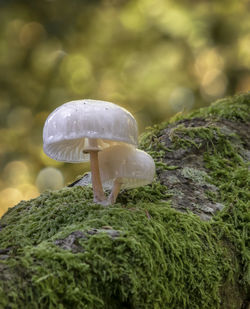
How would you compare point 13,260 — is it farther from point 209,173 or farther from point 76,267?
point 209,173

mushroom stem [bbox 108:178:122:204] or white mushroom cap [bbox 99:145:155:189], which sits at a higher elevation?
white mushroom cap [bbox 99:145:155:189]

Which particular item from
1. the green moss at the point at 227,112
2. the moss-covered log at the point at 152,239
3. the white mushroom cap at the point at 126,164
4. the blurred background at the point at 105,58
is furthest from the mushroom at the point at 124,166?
the blurred background at the point at 105,58

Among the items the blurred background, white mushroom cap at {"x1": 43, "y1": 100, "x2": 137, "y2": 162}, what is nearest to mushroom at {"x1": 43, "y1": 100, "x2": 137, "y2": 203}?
white mushroom cap at {"x1": 43, "y1": 100, "x2": 137, "y2": 162}

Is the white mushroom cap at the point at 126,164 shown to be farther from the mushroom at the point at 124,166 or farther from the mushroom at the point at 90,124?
the mushroom at the point at 90,124

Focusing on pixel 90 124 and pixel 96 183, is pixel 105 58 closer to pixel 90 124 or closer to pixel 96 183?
→ pixel 96 183

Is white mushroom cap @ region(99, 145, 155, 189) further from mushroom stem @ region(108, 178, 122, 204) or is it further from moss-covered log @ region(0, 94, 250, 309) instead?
moss-covered log @ region(0, 94, 250, 309)

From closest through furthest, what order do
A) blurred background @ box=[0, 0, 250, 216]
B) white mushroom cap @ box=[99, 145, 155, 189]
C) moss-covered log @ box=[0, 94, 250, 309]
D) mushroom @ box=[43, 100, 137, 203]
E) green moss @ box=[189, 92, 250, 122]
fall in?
moss-covered log @ box=[0, 94, 250, 309], mushroom @ box=[43, 100, 137, 203], white mushroom cap @ box=[99, 145, 155, 189], green moss @ box=[189, 92, 250, 122], blurred background @ box=[0, 0, 250, 216]

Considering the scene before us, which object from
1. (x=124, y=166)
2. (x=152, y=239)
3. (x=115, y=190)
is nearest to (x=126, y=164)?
(x=124, y=166)

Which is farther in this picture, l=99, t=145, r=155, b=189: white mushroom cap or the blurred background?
the blurred background

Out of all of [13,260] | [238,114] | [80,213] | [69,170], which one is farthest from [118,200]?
[69,170]
